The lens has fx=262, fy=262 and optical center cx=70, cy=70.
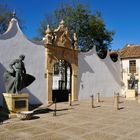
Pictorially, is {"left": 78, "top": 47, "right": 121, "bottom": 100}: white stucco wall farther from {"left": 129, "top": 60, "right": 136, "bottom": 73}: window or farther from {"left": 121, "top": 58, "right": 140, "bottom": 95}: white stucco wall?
{"left": 129, "top": 60, "right": 136, "bottom": 73}: window

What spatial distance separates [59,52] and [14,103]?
832 centimetres

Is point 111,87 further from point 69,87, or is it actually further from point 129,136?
point 129,136

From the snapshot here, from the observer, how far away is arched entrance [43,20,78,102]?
64.8ft

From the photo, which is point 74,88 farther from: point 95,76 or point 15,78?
point 15,78

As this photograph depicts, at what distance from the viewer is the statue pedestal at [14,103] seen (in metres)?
13.3

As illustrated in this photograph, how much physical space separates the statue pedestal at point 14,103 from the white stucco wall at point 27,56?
3.00m

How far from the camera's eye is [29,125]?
36.2 feet

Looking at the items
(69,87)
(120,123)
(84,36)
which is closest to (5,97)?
(120,123)

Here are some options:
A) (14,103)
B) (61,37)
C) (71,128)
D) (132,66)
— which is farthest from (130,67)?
(71,128)

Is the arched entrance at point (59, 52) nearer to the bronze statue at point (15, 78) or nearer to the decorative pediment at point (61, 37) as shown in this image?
the decorative pediment at point (61, 37)

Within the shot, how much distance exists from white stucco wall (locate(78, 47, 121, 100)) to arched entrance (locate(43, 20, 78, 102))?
0.84m

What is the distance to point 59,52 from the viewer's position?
2080 centimetres

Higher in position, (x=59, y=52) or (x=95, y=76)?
(x=59, y=52)

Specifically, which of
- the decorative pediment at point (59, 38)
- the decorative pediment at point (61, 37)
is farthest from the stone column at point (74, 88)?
the decorative pediment at point (61, 37)
